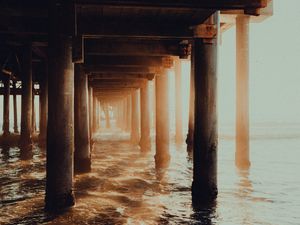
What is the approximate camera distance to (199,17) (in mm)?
7059

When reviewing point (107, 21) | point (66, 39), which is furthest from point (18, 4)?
point (107, 21)

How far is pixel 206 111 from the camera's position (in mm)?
6637

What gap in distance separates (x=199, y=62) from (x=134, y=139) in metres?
13.8

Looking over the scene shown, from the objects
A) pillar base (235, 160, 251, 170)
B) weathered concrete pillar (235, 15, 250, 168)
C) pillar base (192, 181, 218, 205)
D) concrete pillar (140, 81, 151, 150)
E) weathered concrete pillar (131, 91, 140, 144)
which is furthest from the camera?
weathered concrete pillar (131, 91, 140, 144)

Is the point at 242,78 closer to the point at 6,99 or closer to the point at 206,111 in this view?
the point at 206,111

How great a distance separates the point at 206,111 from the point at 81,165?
16.5ft

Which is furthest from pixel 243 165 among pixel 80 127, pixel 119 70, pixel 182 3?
pixel 182 3

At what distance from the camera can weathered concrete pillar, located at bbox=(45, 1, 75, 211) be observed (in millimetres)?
5926

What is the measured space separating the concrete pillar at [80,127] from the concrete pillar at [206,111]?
4.47m

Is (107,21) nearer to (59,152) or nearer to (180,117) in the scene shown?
(59,152)

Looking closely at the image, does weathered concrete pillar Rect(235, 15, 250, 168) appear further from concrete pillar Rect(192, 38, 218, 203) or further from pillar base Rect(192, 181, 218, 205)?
pillar base Rect(192, 181, 218, 205)

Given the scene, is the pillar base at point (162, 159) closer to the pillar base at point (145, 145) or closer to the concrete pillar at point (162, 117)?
the concrete pillar at point (162, 117)

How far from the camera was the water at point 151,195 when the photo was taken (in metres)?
5.87

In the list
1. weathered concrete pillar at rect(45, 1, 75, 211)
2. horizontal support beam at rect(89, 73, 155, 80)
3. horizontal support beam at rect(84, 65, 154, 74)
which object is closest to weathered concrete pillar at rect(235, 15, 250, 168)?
horizontal support beam at rect(84, 65, 154, 74)
